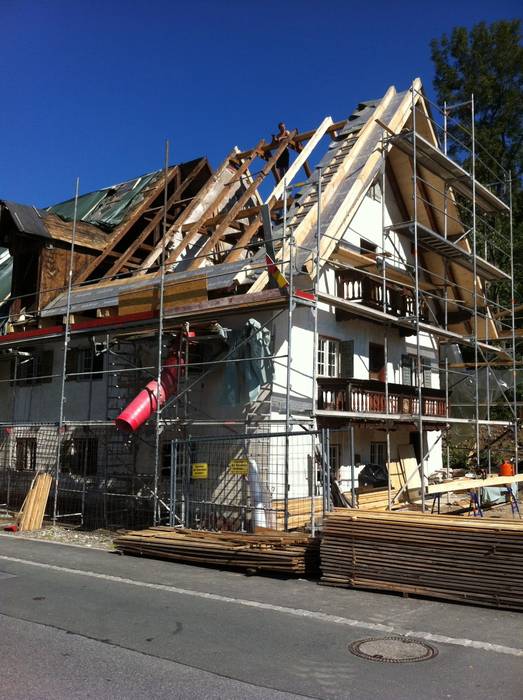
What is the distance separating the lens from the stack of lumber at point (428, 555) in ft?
27.1

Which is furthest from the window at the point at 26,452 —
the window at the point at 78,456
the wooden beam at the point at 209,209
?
the wooden beam at the point at 209,209

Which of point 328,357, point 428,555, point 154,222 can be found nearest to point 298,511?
point 428,555

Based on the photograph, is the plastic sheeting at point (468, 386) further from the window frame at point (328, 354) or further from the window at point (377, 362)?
the window frame at point (328, 354)

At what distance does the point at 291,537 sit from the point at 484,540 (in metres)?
3.39

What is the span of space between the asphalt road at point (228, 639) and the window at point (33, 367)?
10275 millimetres

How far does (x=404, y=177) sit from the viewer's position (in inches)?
843

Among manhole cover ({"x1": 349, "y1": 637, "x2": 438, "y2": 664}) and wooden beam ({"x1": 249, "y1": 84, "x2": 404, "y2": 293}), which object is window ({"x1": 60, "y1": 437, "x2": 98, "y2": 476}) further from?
manhole cover ({"x1": 349, "y1": 637, "x2": 438, "y2": 664})

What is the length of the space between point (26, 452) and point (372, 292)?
10.9 meters

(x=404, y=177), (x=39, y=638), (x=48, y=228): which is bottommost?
(x=39, y=638)

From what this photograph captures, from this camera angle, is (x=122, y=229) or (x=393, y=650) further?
(x=122, y=229)

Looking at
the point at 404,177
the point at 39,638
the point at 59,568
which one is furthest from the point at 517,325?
the point at 39,638

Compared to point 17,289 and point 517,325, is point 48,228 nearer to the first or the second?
point 17,289

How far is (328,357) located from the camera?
1759 centimetres

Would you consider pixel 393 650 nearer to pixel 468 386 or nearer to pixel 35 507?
pixel 35 507
